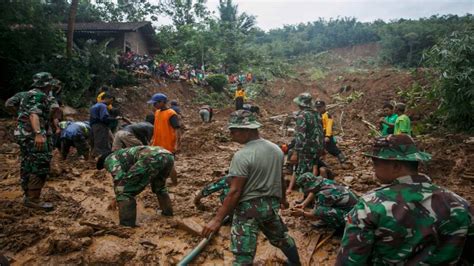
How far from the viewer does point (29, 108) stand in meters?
4.03

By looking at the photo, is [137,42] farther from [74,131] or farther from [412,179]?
[412,179]

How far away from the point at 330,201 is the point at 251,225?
4.61 ft

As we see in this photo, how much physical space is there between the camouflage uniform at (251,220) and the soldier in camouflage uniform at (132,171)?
1.45m

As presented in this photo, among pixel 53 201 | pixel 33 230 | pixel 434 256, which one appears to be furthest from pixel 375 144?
pixel 53 201

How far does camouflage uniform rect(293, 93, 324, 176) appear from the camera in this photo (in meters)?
4.73

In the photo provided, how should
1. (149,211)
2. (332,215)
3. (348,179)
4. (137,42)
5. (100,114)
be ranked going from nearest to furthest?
(332,215)
(149,211)
(348,179)
(100,114)
(137,42)

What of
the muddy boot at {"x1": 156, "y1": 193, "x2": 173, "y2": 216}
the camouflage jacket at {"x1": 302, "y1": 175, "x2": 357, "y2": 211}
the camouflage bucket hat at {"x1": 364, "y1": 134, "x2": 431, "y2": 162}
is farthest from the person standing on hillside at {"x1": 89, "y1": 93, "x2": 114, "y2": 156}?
the camouflage bucket hat at {"x1": 364, "y1": 134, "x2": 431, "y2": 162}

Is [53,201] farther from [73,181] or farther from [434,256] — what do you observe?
[434,256]

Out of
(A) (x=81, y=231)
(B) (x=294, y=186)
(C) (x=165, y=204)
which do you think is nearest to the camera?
(A) (x=81, y=231)

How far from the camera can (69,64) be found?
11.3 m

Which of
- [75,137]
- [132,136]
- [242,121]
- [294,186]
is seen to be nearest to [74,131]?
[75,137]

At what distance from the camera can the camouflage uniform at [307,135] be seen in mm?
4727

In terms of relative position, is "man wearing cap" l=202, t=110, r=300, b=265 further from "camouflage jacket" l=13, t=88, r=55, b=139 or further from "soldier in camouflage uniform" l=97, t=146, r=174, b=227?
"camouflage jacket" l=13, t=88, r=55, b=139

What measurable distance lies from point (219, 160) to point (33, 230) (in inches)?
179
